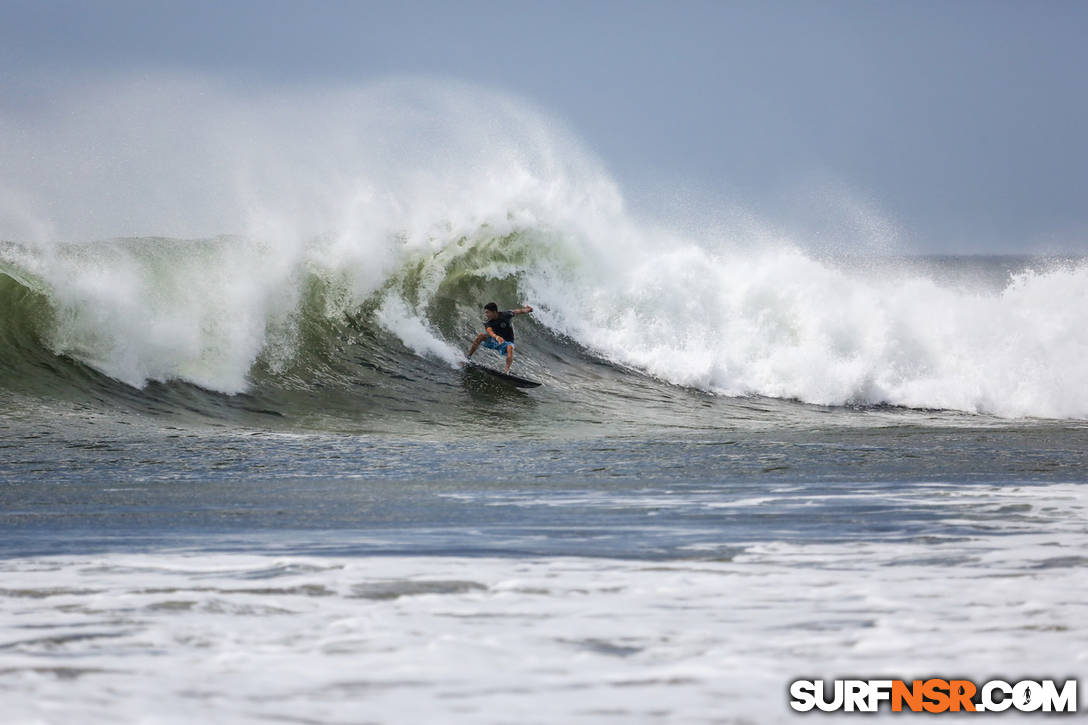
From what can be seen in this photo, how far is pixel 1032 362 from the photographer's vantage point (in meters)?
16.2

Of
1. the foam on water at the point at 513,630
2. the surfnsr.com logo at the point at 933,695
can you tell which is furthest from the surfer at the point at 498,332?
the surfnsr.com logo at the point at 933,695

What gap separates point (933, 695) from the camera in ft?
11.6

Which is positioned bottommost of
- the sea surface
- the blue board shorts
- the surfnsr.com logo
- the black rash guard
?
the surfnsr.com logo

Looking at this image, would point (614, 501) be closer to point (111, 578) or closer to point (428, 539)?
point (428, 539)

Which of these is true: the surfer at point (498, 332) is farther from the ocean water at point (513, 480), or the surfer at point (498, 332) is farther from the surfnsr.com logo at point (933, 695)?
the surfnsr.com logo at point (933, 695)

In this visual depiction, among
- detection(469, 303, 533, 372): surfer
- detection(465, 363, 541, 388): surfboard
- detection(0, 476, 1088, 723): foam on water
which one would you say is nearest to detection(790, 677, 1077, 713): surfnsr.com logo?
detection(0, 476, 1088, 723): foam on water

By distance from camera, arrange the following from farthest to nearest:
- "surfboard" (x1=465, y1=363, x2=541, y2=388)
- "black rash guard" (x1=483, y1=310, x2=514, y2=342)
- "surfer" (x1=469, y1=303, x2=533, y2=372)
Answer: "black rash guard" (x1=483, y1=310, x2=514, y2=342) < "surfer" (x1=469, y1=303, x2=533, y2=372) < "surfboard" (x1=465, y1=363, x2=541, y2=388)

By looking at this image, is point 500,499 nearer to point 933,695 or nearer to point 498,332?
Answer: point 933,695

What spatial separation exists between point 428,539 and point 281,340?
30.6 ft

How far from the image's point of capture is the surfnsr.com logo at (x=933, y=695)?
3.47 meters

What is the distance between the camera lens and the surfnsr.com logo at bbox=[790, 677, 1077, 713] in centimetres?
347

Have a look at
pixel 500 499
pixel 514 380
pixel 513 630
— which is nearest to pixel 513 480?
pixel 500 499

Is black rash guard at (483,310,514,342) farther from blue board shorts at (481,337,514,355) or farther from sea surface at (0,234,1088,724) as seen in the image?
sea surface at (0,234,1088,724)

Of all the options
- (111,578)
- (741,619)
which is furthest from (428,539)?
(741,619)
